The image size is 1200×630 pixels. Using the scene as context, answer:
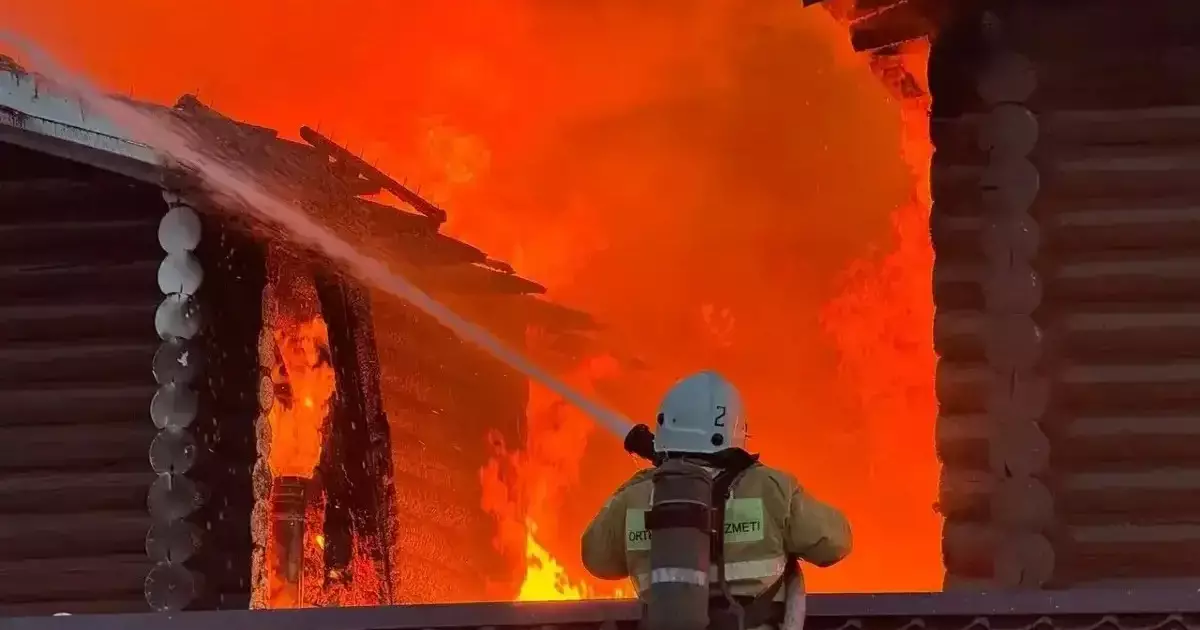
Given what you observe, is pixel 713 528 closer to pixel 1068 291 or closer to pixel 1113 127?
pixel 1068 291

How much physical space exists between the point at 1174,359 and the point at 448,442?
5.55m

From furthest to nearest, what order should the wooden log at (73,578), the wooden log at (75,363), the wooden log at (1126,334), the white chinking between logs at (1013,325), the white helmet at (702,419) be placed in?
the wooden log at (75,363)
the wooden log at (73,578)
the wooden log at (1126,334)
the white chinking between logs at (1013,325)
the white helmet at (702,419)

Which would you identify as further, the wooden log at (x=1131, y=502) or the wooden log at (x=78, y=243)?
the wooden log at (x=78, y=243)

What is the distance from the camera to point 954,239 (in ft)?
20.8

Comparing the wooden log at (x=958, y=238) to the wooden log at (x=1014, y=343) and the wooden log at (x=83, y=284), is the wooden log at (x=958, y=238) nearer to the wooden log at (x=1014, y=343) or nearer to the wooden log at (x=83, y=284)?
the wooden log at (x=1014, y=343)

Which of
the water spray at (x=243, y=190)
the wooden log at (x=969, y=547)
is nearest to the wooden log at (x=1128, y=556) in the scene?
the wooden log at (x=969, y=547)

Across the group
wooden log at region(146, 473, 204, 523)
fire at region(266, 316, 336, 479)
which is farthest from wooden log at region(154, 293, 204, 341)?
wooden log at region(146, 473, 204, 523)

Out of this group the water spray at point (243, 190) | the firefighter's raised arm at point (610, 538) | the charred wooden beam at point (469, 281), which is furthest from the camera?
the charred wooden beam at point (469, 281)

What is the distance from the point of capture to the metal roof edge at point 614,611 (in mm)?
4781

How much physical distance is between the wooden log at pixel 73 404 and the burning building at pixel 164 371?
0.04 feet

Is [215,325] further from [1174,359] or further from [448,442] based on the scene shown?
[1174,359]

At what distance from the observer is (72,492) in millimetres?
7332

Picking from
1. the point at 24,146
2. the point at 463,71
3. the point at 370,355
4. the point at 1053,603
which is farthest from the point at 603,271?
Answer: the point at 1053,603

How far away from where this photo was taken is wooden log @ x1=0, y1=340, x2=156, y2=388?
24.4 feet
